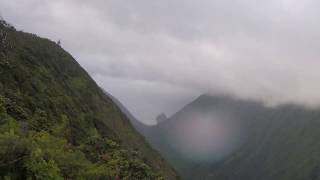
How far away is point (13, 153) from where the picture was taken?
4419 centimetres

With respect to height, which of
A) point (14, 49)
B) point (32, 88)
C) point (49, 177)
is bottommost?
point (49, 177)

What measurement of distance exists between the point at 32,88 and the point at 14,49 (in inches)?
721

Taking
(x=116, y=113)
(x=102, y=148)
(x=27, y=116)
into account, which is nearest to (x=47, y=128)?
(x=27, y=116)

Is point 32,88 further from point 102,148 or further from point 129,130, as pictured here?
point 129,130

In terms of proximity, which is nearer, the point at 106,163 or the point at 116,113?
the point at 106,163

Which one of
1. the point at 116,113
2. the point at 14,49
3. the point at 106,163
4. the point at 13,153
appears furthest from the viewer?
the point at 116,113

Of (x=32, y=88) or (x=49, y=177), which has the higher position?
(x=32, y=88)

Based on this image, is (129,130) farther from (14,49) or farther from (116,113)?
(14,49)

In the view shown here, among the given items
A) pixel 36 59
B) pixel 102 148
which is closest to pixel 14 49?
pixel 36 59

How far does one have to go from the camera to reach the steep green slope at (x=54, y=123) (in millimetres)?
46656

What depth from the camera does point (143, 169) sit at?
88.7 metres

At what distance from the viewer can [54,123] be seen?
8438 cm

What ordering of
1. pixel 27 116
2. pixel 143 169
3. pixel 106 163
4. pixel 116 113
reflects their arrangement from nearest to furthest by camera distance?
pixel 27 116 → pixel 106 163 → pixel 143 169 → pixel 116 113

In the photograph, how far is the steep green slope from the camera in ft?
153
